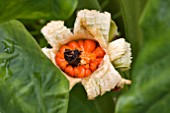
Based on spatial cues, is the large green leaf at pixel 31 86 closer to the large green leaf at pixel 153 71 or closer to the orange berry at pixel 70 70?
the orange berry at pixel 70 70

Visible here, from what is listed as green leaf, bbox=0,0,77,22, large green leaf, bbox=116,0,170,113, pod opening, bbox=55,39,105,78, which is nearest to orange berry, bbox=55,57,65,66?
pod opening, bbox=55,39,105,78

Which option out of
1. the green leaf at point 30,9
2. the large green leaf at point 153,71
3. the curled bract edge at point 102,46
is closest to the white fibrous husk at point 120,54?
the curled bract edge at point 102,46

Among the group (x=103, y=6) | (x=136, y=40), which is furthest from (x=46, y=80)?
(x=103, y=6)

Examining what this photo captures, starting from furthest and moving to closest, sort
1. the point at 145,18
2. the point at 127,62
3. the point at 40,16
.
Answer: the point at 127,62
the point at 40,16
the point at 145,18

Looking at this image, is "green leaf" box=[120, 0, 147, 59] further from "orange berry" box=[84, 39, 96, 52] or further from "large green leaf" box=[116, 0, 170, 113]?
"large green leaf" box=[116, 0, 170, 113]

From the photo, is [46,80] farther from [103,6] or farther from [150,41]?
[103,6]
